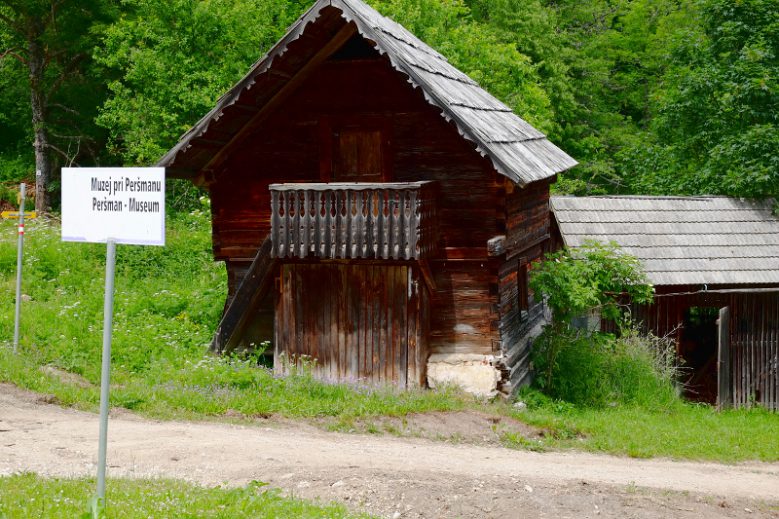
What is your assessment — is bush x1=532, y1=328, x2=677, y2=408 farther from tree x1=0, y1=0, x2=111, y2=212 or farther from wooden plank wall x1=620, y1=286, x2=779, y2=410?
tree x1=0, y1=0, x2=111, y2=212

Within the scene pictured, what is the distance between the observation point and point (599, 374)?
643 inches

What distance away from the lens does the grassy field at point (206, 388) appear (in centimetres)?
1315

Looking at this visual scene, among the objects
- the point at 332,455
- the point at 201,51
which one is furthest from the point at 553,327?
the point at 201,51

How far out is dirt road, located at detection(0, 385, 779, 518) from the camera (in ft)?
29.6

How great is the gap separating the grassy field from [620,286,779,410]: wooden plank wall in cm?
77

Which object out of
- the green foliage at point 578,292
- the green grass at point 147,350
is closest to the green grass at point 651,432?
the green foliage at point 578,292

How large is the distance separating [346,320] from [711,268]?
25.4 ft

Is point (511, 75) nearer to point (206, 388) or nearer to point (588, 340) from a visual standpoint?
point (588, 340)

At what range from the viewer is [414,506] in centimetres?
871

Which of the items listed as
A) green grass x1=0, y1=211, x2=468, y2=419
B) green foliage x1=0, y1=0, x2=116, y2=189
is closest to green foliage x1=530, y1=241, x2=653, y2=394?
green grass x1=0, y1=211, x2=468, y2=419

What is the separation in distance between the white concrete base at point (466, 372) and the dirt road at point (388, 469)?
2.36 metres

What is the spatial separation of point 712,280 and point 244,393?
946 centimetres

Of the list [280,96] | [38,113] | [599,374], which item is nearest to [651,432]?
[599,374]

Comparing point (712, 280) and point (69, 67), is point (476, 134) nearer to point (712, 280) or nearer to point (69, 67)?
point (712, 280)
